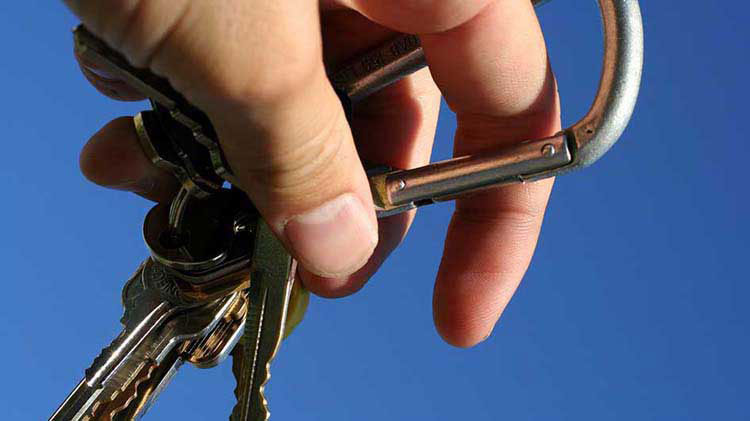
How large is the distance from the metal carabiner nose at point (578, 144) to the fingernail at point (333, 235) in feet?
0.16

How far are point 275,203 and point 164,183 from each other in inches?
12.6

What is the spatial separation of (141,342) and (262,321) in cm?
13

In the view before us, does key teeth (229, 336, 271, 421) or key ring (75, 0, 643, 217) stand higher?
key ring (75, 0, 643, 217)

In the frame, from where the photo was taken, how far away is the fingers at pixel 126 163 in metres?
0.88

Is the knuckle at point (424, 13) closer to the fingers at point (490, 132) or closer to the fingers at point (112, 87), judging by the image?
the fingers at point (490, 132)

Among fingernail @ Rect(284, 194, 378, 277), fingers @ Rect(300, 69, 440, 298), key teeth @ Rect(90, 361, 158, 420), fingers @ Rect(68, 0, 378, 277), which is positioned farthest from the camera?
fingers @ Rect(300, 69, 440, 298)

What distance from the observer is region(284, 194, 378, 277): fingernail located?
614mm

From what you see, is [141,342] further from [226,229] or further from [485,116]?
[485,116]

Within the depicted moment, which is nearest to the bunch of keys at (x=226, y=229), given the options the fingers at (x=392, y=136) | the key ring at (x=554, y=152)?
the key ring at (x=554, y=152)

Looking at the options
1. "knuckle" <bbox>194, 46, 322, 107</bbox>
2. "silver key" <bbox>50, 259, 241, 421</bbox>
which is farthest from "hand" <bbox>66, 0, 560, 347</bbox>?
"silver key" <bbox>50, 259, 241, 421</bbox>

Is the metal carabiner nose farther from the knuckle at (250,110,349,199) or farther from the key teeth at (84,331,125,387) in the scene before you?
the key teeth at (84,331,125,387)

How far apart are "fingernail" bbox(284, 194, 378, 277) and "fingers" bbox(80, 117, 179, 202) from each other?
278 millimetres

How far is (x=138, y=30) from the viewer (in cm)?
48

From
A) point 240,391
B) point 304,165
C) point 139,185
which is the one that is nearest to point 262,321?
point 240,391
